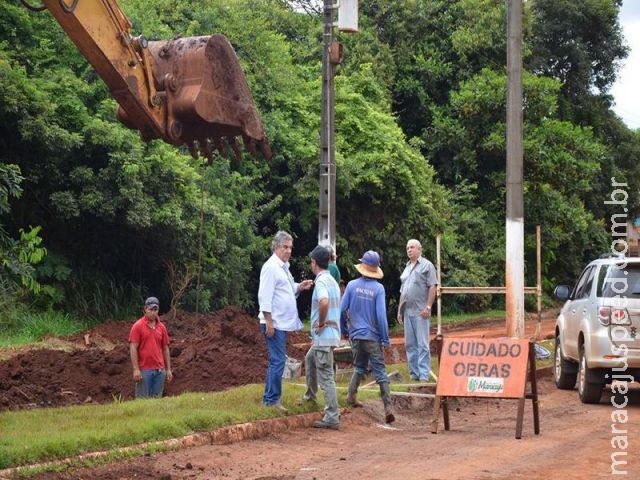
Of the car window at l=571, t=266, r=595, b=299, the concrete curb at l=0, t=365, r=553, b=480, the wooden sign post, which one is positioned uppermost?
the car window at l=571, t=266, r=595, b=299

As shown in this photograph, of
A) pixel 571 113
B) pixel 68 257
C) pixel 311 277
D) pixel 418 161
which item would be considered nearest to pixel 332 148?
pixel 68 257

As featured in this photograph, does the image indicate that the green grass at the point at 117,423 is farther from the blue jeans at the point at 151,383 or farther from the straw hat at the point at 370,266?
the straw hat at the point at 370,266

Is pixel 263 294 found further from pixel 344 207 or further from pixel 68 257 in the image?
pixel 344 207

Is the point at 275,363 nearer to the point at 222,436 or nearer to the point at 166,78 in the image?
the point at 222,436

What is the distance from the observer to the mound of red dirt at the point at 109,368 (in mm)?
14914

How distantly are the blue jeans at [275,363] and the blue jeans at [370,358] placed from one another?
120 centimetres

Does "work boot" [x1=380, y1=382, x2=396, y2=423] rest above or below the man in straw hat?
below

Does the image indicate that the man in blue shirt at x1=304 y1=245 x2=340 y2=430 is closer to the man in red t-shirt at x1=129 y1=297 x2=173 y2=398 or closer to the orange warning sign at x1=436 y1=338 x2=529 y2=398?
the orange warning sign at x1=436 y1=338 x2=529 y2=398

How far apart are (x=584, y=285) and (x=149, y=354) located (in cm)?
654

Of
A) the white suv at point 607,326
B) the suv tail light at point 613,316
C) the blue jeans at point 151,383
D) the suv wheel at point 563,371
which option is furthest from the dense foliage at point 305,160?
the suv tail light at point 613,316

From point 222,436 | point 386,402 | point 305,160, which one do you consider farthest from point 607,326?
point 305,160

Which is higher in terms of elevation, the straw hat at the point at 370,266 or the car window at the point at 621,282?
the straw hat at the point at 370,266

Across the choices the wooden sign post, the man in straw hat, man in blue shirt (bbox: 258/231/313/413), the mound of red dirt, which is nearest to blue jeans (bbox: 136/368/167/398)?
the mound of red dirt

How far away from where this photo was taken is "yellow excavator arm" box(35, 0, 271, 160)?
8.15m
